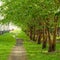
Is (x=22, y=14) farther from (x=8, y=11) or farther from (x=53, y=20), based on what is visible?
(x=53, y=20)

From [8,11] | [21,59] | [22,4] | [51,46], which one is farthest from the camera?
[51,46]

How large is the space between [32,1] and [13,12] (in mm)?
2470

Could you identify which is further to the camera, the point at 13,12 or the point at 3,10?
the point at 3,10

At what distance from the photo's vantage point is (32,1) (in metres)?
22.1

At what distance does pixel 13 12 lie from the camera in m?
23.8

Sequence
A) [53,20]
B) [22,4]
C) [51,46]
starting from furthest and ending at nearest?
[51,46], [53,20], [22,4]

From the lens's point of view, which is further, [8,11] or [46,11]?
[8,11]

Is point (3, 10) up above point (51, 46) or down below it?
above

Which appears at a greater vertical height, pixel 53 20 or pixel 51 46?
pixel 53 20

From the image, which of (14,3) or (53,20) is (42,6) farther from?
(53,20)

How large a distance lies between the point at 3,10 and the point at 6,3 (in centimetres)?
162

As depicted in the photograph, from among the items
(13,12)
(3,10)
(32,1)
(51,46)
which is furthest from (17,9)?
(51,46)

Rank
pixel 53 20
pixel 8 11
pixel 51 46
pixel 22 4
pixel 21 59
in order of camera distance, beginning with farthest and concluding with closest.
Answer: pixel 51 46
pixel 53 20
pixel 8 11
pixel 22 4
pixel 21 59

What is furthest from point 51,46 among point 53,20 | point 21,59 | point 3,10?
point 21,59
